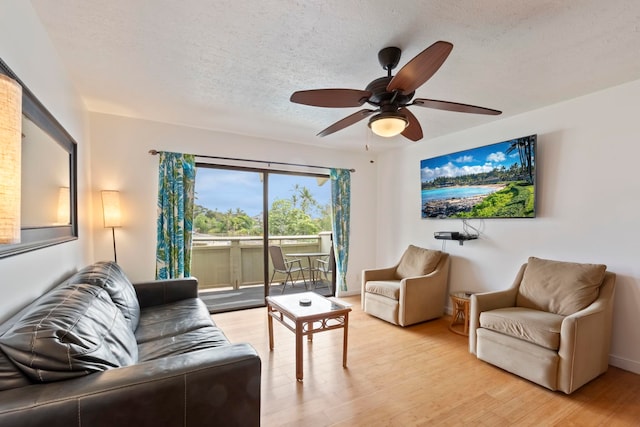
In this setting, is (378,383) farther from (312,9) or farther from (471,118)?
(471,118)

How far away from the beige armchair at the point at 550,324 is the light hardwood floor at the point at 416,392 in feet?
0.45

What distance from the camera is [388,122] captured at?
1.97 m

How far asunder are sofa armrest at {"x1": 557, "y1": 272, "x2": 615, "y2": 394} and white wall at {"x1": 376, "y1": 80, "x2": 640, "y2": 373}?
0.22m

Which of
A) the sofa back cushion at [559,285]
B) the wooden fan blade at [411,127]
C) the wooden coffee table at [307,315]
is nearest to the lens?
the wooden fan blade at [411,127]

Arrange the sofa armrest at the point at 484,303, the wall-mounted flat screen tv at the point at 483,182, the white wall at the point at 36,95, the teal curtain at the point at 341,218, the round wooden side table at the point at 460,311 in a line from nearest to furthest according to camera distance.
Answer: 1. the white wall at the point at 36,95
2. the sofa armrest at the point at 484,303
3. the wall-mounted flat screen tv at the point at 483,182
4. the round wooden side table at the point at 460,311
5. the teal curtain at the point at 341,218

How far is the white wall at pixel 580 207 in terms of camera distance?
251 cm

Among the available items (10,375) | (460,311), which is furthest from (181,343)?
(460,311)

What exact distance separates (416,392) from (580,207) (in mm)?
2271

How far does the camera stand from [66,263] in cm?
226

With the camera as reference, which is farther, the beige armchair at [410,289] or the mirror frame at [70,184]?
the beige armchair at [410,289]

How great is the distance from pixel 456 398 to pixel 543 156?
2.47 metres

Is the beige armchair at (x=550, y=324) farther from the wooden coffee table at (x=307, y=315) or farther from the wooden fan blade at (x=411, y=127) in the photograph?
the wooden fan blade at (x=411, y=127)

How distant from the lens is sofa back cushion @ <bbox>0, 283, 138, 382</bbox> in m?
1.05

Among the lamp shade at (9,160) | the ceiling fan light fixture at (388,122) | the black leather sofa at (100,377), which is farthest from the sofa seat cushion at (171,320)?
the ceiling fan light fixture at (388,122)
